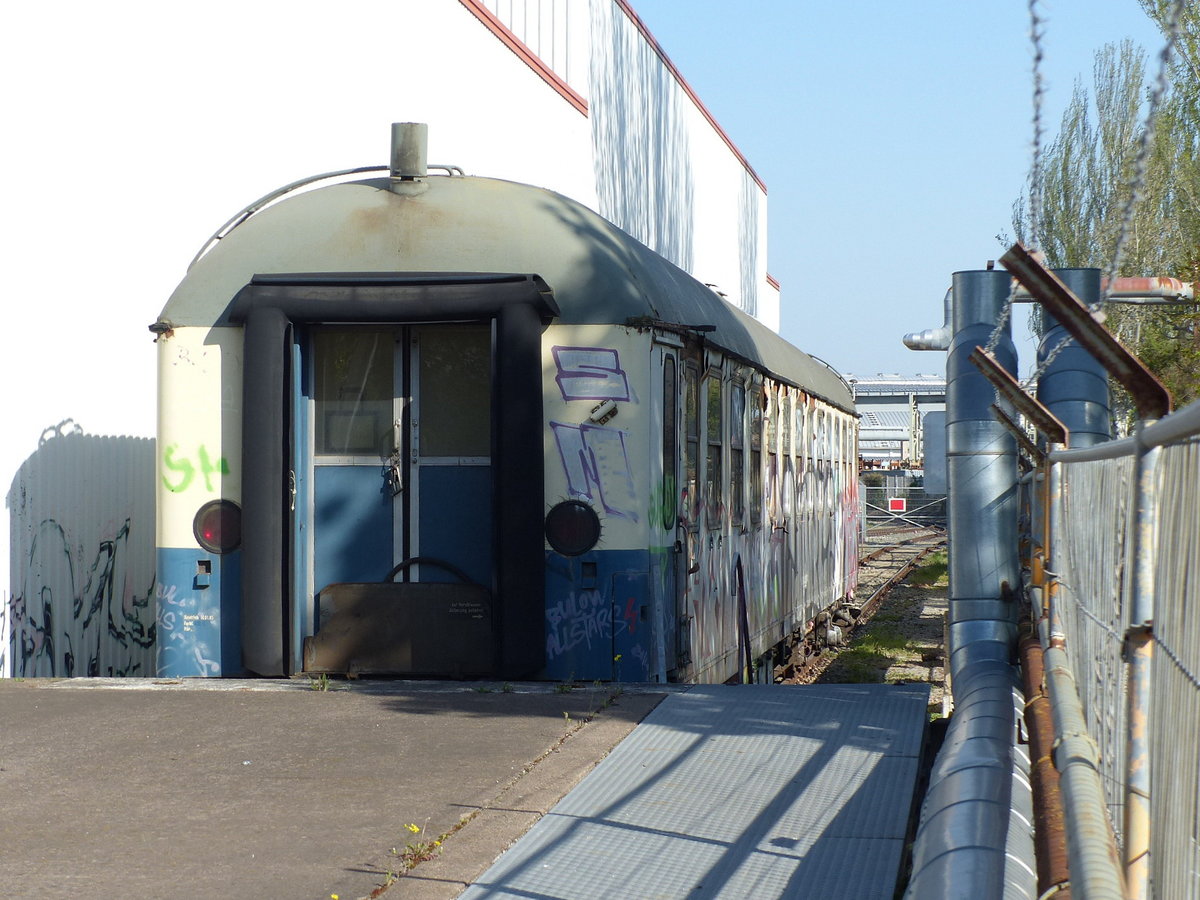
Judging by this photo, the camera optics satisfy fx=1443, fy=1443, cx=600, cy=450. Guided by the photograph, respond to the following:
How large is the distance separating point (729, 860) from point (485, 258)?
4.41 metres

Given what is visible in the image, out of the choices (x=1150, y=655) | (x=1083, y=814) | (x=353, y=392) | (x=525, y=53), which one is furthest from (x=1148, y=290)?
(x=525, y=53)

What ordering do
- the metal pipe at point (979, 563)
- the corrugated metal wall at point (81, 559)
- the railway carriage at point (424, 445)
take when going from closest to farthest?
the metal pipe at point (979, 563) < the railway carriage at point (424, 445) < the corrugated metal wall at point (81, 559)

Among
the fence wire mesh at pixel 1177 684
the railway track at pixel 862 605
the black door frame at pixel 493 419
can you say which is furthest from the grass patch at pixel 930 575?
the fence wire mesh at pixel 1177 684

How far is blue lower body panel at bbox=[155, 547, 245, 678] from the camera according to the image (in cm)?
814

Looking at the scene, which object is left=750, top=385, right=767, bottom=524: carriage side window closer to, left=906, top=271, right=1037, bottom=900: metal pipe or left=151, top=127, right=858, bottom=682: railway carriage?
left=151, top=127, right=858, bottom=682: railway carriage

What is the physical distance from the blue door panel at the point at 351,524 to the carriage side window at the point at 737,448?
3087 mm

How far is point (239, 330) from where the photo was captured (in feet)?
26.8

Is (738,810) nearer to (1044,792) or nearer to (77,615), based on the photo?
(1044,792)

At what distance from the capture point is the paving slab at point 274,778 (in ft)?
14.4

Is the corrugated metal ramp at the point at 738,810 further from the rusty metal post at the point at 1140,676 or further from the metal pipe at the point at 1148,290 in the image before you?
the metal pipe at the point at 1148,290

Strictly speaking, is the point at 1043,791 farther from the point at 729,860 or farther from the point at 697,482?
the point at 697,482

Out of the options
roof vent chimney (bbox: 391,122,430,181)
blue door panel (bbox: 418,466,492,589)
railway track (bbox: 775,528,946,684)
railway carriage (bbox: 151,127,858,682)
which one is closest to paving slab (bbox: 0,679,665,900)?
railway carriage (bbox: 151,127,858,682)

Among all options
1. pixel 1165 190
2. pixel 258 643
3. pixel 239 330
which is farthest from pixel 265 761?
pixel 1165 190

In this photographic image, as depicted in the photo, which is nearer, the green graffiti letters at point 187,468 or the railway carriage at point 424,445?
the railway carriage at point 424,445
